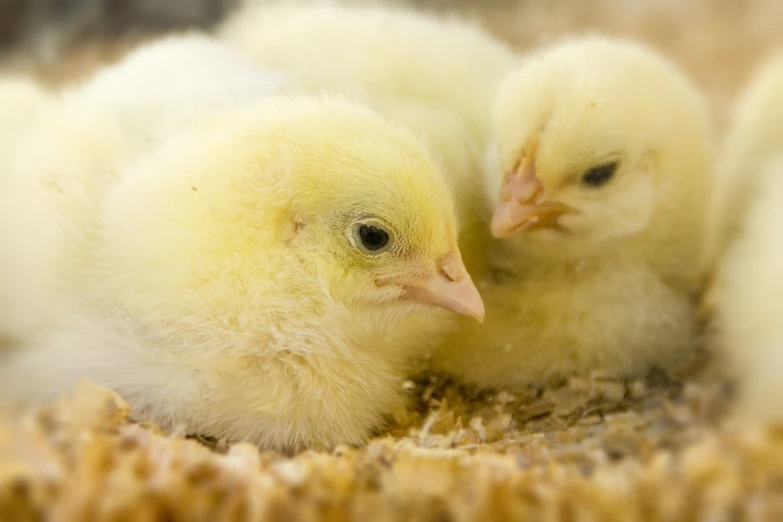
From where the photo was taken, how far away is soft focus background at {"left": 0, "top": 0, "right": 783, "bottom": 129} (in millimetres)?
1962

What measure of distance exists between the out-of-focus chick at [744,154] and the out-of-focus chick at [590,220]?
0.05 m

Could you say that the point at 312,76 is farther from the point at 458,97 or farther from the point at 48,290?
the point at 48,290

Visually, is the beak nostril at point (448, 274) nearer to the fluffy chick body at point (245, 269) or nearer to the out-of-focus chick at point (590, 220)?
the fluffy chick body at point (245, 269)

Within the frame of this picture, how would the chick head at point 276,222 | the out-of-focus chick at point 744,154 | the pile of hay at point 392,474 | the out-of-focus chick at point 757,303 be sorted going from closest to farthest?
1. the pile of hay at point 392,474
2. the out-of-focus chick at point 757,303
3. the chick head at point 276,222
4. the out-of-focus chick at point 744,154

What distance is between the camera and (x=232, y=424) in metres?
1.15

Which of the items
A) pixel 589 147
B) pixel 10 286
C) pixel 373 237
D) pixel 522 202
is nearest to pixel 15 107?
pixel 10 286

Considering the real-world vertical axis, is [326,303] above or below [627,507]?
above

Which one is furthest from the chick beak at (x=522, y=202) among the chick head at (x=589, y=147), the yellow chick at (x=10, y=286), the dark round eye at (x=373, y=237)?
the yellow chick at (x=10, y=286)

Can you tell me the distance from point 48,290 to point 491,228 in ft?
2.80

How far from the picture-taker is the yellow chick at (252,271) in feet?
3.69

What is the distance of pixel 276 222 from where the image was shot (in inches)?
44.9

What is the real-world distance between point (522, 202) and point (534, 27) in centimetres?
128

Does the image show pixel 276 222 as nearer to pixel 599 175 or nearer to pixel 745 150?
pixel 599 175

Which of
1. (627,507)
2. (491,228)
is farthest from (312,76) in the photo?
(627,507)
